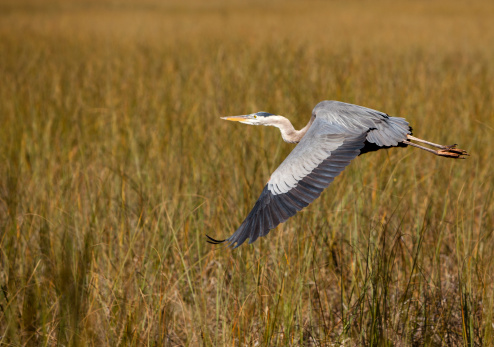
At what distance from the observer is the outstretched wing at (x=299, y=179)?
6.28 feet

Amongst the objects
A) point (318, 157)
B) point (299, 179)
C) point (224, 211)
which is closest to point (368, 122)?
point (318, 157)

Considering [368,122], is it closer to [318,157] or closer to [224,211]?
[318,157]

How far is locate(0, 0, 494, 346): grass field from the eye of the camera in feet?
7.11

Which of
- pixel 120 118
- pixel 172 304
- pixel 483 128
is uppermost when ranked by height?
pixel 483 128

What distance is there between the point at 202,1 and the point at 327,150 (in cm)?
3048

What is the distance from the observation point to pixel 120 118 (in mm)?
4992

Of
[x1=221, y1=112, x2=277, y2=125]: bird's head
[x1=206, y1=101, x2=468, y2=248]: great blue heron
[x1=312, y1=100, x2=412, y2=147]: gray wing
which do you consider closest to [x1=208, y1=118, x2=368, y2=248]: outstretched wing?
[x1=206, y1=101, x2=468, y2=248]: great blue heron

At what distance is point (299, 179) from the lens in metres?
2.05

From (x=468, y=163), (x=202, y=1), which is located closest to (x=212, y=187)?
(x=468, y=163)

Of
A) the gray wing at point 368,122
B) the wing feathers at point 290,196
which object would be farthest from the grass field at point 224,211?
the wing feathers at point 290,196

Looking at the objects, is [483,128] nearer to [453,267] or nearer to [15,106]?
[453,267]

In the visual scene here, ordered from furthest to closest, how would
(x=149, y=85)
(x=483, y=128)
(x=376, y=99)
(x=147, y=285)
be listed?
(x=149, y=85) < (x=376, y=99) < (x=483, y=128) < (x=147, y=285)

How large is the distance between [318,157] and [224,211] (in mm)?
993

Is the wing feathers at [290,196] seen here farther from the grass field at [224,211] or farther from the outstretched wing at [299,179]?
the grass field at [224,211]
